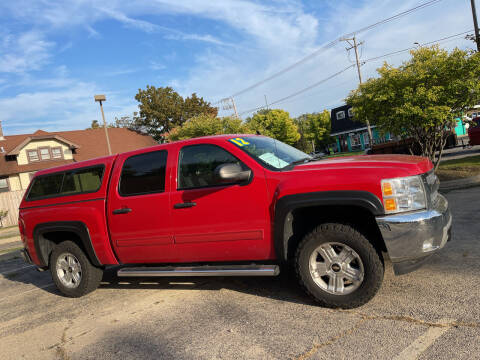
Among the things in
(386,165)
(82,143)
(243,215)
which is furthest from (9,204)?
(386,165)

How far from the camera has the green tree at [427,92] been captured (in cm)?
1020

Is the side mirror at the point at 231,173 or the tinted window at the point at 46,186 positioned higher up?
the tinted window at the point at 46,186

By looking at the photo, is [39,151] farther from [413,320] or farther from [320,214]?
[413,320]

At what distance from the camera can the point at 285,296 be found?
163 inches

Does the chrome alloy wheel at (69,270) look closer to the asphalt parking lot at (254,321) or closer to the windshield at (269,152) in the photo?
the asphalt parking lot at (254,321)

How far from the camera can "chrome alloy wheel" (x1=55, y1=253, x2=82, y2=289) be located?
5262mm

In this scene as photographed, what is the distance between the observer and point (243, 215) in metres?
3.93

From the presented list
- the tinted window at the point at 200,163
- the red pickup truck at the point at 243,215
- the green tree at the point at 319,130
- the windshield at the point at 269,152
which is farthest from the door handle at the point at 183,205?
the green tree at the point at 319,130

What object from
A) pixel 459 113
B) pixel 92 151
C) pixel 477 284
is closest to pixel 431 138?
pixel 459 113

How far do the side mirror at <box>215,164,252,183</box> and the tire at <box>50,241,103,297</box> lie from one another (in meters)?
2.66

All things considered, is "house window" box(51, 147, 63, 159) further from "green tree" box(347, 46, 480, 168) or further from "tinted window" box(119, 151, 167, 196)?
"tinted window" box(119, 151, 167, 196)

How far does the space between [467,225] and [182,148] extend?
477 cm

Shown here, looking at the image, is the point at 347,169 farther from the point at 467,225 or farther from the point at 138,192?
the point at 467,225

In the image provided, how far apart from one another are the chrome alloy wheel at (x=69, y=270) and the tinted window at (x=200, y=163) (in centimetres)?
219
